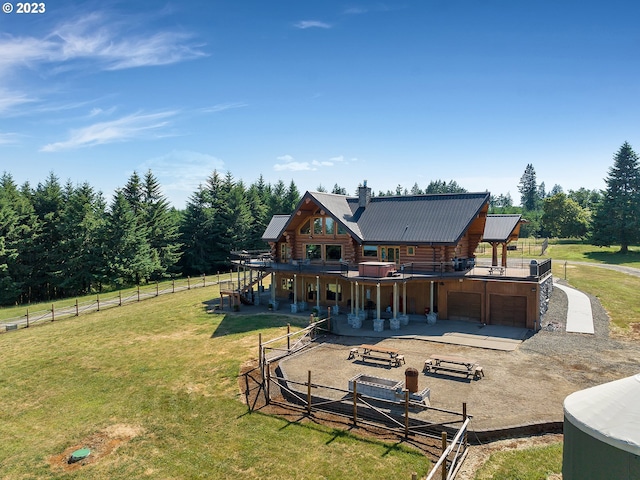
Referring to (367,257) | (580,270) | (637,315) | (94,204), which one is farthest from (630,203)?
(94,204)

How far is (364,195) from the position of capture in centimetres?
3031

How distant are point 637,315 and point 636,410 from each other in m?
21.0

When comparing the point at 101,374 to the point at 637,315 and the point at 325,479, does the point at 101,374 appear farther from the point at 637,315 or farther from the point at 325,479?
the point at 637,315

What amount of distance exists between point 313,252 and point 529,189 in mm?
149747

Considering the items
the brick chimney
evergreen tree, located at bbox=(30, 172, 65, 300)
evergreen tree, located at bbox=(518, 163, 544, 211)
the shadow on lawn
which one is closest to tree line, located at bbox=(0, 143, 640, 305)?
evergreen tree, located at bbox=(30, 172, 65, 300)

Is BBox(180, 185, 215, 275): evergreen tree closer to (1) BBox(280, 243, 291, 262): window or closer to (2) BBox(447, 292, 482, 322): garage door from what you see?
(1) BBox(280, 243, 291, 262): window

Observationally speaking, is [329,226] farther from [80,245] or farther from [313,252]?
[80,245]

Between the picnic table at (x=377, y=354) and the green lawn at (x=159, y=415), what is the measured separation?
511cm

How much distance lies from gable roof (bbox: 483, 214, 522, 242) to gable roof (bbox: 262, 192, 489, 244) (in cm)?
400

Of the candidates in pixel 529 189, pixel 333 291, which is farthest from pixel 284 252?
pixel 529 189

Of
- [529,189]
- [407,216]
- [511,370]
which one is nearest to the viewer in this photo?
[511,370]

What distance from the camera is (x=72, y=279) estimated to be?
1666 inches

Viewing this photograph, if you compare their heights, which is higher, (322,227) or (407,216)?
(407,216)

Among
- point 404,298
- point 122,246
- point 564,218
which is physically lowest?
point 404,298
